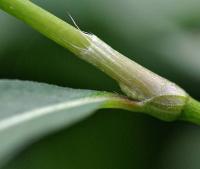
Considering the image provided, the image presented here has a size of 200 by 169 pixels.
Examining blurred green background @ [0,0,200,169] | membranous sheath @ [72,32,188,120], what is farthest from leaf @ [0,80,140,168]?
blurred green background @ [0,0,200,169]

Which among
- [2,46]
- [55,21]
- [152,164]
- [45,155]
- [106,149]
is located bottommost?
[152,164]

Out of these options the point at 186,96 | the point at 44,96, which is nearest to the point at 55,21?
the point at 44,96

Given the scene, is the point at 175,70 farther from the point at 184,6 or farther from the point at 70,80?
the point at 70,80

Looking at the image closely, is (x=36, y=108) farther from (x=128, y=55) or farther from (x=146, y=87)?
(x=128, y=55)

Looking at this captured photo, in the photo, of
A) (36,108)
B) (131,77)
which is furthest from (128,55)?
(36,108)

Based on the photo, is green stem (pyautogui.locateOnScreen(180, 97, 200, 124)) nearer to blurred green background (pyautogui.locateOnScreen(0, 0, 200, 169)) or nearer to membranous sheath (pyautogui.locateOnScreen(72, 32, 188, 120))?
membranous sheath (pyautogui.locateOnScreen(72, 32, 188, 120))

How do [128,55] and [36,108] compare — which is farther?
[128,55]
